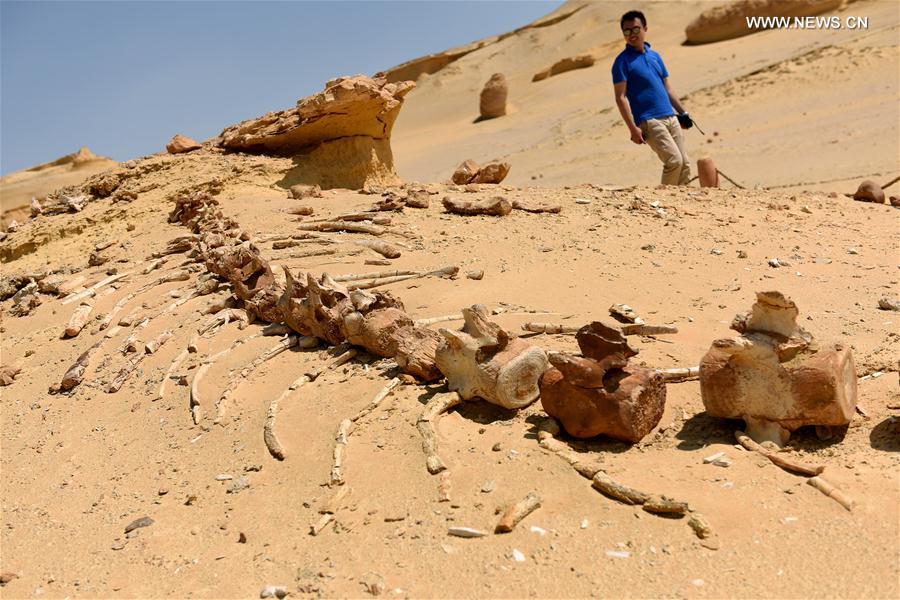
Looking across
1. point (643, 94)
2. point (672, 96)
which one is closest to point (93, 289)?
point (643, 94)

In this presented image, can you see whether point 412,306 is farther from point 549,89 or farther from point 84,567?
point 549,89

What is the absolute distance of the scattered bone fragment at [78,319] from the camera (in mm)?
5879

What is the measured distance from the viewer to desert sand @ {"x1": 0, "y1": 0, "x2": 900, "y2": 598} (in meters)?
2.51

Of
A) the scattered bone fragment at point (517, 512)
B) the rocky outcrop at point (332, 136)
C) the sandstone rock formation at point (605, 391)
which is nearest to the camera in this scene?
the scattered bone fragment at point (517, 512)

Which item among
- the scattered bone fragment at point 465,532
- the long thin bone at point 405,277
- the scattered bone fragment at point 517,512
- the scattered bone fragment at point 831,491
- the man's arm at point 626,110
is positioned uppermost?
the man's arm at point 626,110

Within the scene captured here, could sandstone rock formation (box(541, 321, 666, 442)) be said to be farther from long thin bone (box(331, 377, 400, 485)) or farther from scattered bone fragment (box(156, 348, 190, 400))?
scattered bone fragment (box(156, 348, 190, 400))

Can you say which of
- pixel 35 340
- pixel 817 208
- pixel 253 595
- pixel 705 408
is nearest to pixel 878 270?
pixel 817 208

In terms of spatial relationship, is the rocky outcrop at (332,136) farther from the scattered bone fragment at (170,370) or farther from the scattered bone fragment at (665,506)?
the scattered bone fragment at (665,506)

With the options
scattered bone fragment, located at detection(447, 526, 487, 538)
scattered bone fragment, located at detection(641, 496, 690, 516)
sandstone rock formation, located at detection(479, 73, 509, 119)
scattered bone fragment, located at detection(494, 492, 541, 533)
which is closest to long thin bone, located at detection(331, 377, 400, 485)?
scattered bone fragment, located at detection(447, 526, 487, 538)

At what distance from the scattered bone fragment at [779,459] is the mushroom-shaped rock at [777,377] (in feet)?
0.21

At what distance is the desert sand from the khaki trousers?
33 cm

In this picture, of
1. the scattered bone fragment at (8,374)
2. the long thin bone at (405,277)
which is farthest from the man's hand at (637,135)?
the scattered bone fragment at (8,374)

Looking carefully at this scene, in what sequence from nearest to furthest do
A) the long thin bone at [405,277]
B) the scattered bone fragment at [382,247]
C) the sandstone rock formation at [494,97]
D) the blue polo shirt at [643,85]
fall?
the long thin bone at [405,277]
the scattered bone fragment at [382,247]
the blue polo shirt at [643,85]
the sandstone rock formation at [494,97]

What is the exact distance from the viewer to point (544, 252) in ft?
18.7
